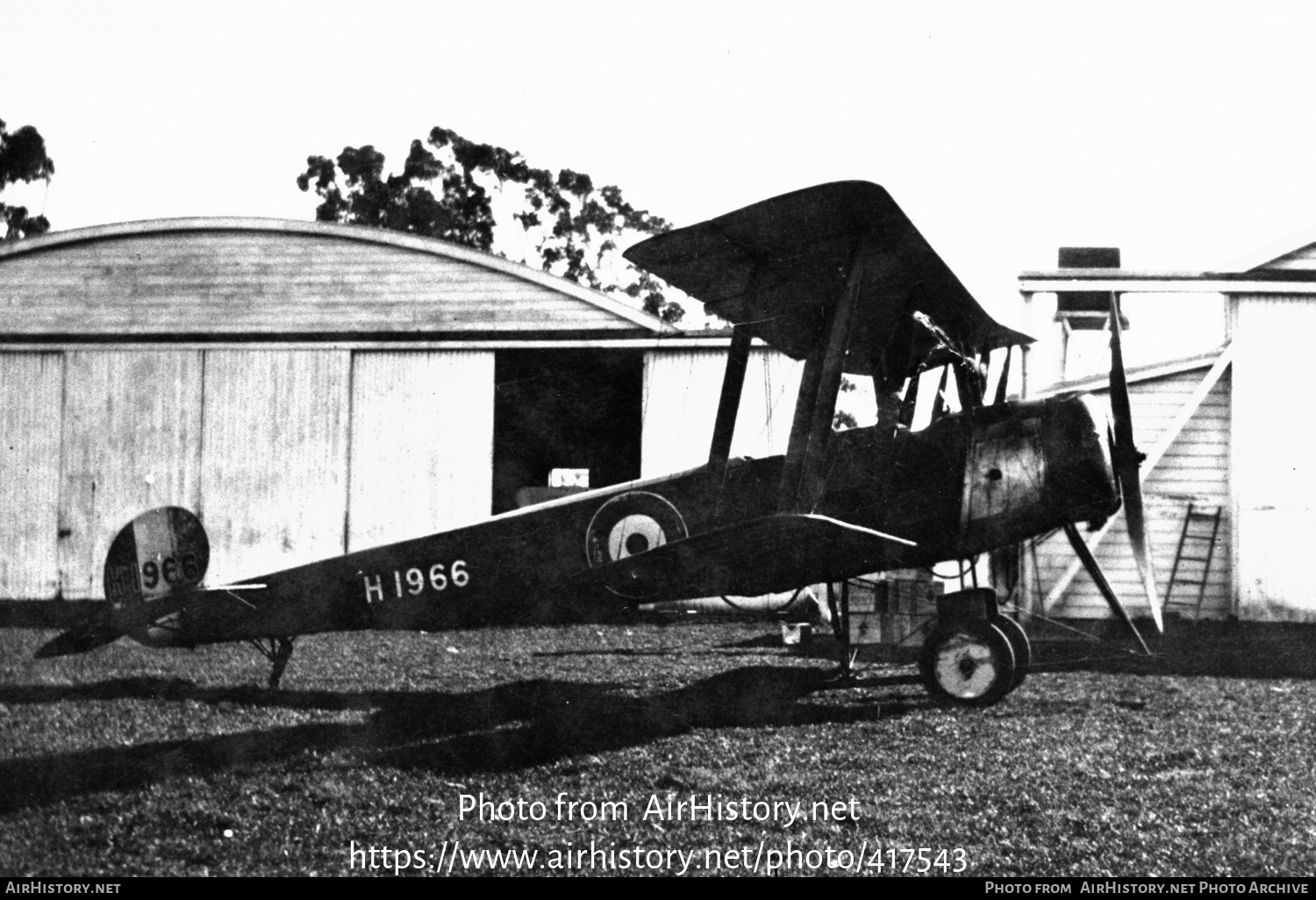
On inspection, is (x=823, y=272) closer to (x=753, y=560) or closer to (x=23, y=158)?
(x=753, y=560)

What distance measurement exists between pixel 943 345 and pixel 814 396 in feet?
3.81

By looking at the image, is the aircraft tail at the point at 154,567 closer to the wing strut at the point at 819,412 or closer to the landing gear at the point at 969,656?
the wing strut at the point at 819,412

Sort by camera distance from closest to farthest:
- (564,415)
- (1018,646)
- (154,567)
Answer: (1018,646) → (154,567) → (564,415)

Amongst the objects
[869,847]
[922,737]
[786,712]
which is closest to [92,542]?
[786,712]

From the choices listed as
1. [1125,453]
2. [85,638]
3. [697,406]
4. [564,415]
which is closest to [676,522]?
[1125,453]

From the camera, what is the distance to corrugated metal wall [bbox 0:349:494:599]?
478 inches

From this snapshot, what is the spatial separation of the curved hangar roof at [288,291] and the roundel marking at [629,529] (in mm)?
6585

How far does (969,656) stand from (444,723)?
2.97 m

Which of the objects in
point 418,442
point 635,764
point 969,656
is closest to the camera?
point 635,764

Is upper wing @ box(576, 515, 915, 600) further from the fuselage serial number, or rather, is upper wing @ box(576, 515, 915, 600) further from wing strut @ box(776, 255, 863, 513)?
the fuselage serial number

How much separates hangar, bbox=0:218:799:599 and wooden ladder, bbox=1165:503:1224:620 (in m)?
4.69

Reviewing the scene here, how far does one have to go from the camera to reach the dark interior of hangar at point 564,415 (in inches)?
512

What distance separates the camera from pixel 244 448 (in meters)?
12.3
